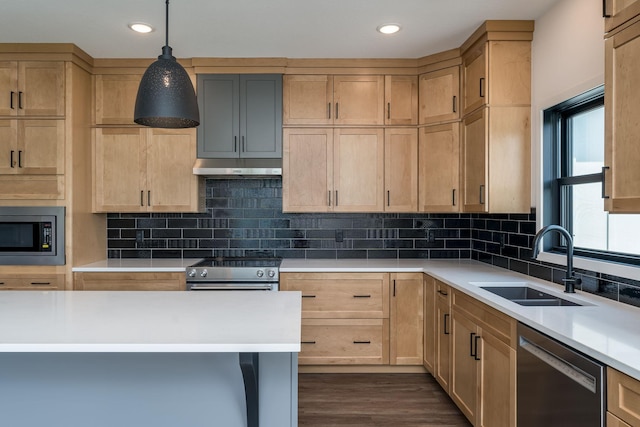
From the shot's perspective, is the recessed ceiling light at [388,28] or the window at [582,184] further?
the recessed ceiling light at [388,28]

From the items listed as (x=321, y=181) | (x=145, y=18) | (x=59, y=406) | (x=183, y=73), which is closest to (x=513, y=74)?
(x=321, y=181)

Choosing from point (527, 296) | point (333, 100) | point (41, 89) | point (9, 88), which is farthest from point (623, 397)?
point (9, 88)

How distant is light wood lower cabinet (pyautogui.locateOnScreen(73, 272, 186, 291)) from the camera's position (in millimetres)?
3244

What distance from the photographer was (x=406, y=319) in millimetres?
3314

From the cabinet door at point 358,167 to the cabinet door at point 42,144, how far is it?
2.18m

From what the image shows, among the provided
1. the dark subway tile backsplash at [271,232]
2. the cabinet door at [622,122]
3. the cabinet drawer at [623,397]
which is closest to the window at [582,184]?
the cabinet door at [622,122]

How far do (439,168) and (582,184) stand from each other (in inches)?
44.0

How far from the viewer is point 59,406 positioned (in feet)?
5.38

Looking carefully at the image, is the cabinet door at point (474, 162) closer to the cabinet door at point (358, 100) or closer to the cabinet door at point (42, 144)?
the cabinet door at point (358, 100)

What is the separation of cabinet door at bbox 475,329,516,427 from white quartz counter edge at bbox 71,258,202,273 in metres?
2.23

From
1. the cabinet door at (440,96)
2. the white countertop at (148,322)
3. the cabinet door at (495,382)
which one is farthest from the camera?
the cabinet door at (440,96)

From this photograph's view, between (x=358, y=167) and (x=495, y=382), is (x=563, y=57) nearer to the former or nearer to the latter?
(x=358, y=167)

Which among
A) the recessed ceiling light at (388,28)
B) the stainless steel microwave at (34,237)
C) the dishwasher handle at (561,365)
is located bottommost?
the dishwasher handle at (561,365)

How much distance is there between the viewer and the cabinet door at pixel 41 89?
3.23 m
